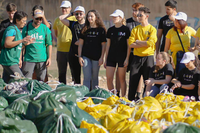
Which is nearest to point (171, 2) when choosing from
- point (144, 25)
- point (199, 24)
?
point (144, 25)

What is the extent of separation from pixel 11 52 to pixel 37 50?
1.56 ft

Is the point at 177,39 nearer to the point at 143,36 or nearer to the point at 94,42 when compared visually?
the point at 143,36

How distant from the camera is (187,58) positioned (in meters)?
4.95

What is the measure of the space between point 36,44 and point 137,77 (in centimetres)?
194

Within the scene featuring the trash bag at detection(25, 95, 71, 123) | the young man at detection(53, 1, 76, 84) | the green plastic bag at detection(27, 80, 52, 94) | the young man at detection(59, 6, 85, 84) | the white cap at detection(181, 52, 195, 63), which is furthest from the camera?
the young man at detection(53, 1, 76, 84)

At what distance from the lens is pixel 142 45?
551 cm

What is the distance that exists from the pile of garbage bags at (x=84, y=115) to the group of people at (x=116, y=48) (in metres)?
1.80

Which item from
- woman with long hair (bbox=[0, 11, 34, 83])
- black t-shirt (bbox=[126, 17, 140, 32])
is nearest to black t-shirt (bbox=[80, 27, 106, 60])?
black t-shirt (bbox=[126, 17, 140, 32])

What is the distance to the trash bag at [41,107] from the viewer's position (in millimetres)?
2555

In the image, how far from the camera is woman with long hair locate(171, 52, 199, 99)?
4945 millimetres

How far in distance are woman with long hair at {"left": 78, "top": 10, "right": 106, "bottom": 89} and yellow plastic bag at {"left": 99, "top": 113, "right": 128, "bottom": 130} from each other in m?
3.15

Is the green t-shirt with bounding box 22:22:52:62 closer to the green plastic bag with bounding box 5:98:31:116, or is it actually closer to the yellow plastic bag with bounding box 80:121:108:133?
the green plastic bag with bounding box 5:98:31:116

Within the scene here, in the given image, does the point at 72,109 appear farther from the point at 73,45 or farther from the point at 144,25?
the point at 73,45

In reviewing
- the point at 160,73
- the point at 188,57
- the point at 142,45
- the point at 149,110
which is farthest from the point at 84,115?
the point at 142,45
